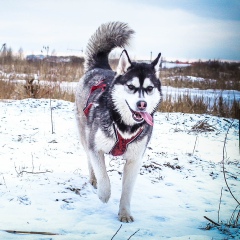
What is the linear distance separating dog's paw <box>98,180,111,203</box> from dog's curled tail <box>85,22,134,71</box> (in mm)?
1706

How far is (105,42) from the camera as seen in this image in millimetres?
3441

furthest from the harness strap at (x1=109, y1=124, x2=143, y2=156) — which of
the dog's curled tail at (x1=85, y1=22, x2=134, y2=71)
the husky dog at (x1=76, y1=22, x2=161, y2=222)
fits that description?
the dog's curled tail at (x1=85, y1=22, x2=134, y2=71)

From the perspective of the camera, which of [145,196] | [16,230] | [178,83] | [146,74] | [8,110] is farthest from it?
[178,83]

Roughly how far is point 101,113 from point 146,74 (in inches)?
19.7

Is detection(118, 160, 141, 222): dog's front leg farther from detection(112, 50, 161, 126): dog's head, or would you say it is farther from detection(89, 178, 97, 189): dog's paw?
detection(89, 178, 97, 189): dog's paw

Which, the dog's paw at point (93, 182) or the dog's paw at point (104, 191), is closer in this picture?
the dog's paw at point (104, 191)

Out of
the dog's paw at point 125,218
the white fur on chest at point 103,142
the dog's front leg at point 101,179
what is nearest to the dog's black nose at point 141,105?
the white fur on chest at point 103,142

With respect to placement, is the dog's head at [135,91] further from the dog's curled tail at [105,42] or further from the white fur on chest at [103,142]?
the dog's curled tail at [105,42]

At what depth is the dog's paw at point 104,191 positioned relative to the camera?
2.27m

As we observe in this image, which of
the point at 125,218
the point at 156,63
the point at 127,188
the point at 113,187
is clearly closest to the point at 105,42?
the point at 156,63

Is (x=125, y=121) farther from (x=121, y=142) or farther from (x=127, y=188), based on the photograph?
(x=127, y=188)

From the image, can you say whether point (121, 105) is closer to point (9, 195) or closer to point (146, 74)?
point (146, 74)

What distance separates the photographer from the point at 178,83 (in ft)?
34.8

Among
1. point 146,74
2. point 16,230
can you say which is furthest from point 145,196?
point 16,230
